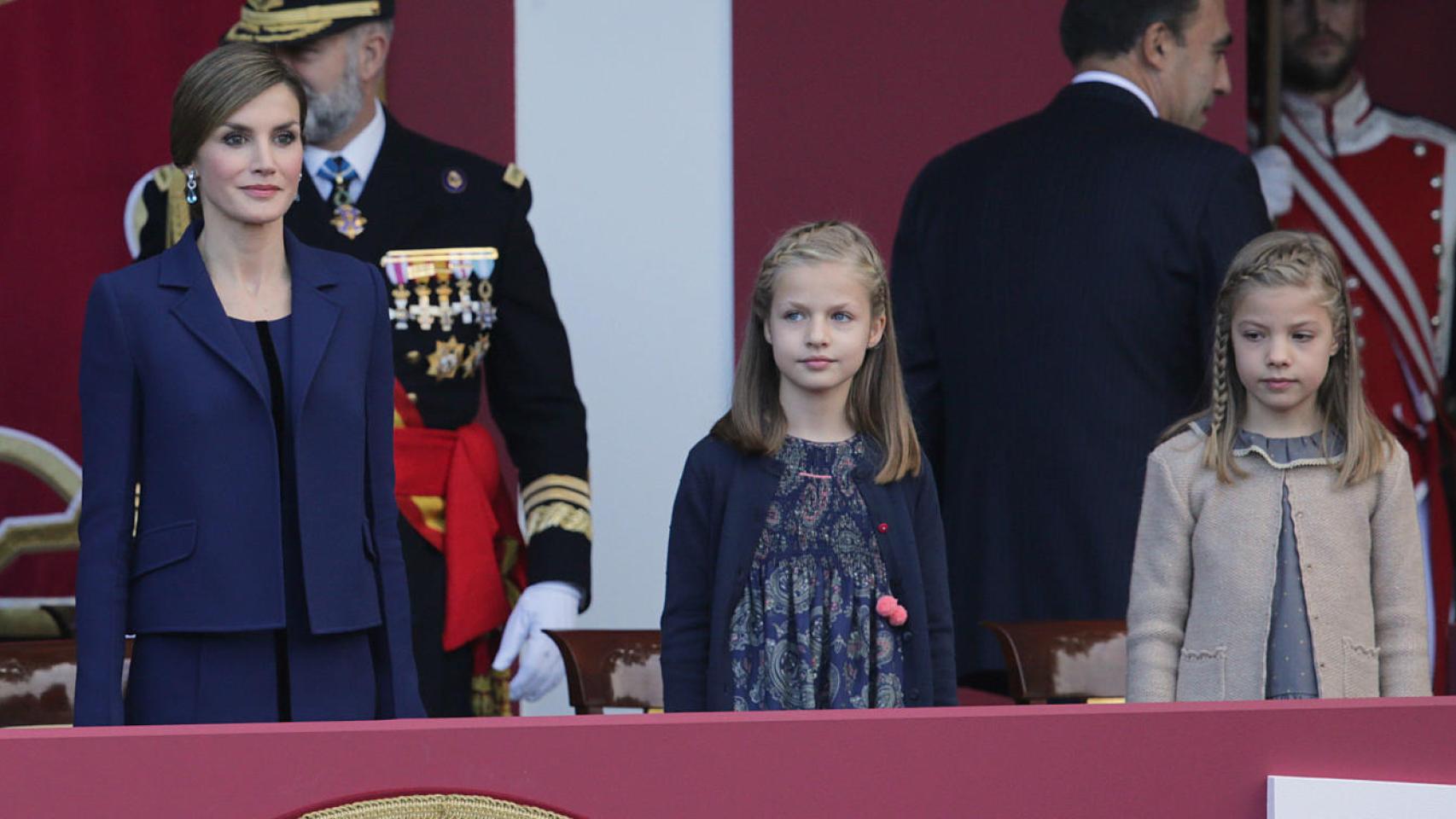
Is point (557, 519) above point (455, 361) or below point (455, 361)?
below

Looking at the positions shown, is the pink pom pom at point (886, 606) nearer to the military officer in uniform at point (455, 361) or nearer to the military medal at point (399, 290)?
the military officer in uniform at point (455, 361)

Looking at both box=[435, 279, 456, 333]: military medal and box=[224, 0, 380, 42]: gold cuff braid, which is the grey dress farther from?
box=[224, 0, 380, 42]: gold cuff braid

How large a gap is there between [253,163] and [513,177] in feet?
4.01

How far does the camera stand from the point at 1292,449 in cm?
312

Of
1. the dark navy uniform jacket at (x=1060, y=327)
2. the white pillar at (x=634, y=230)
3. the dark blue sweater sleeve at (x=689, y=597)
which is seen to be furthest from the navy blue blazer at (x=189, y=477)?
the white pillar at (x=634, y=230)

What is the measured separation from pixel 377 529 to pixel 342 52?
1.30m

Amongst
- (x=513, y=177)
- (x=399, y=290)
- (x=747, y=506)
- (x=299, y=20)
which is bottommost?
(x=747, y=506)

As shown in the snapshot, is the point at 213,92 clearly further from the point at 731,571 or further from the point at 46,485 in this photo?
the point at 46,485

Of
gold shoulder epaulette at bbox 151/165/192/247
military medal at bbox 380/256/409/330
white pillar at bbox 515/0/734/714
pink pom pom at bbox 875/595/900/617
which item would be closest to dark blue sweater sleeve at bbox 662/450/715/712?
pink pom pom at bbox 875/595/900/617

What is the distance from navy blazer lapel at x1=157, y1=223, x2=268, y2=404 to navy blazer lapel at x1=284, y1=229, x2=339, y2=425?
0.04 metres

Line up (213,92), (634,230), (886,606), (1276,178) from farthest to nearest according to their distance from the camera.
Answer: (1276,178)
(634,230)
(886,606)
(213,92)

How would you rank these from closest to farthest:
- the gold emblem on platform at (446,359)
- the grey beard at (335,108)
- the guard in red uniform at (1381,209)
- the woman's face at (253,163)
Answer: the woman's face at (253,163) < the gold emblem on platform at (446,359) < the grey beard at (335,108) < the guard in red uniform at (1381,209)

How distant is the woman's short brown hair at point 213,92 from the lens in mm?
2764

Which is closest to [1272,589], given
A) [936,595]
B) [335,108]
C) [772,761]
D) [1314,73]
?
[936,595]
